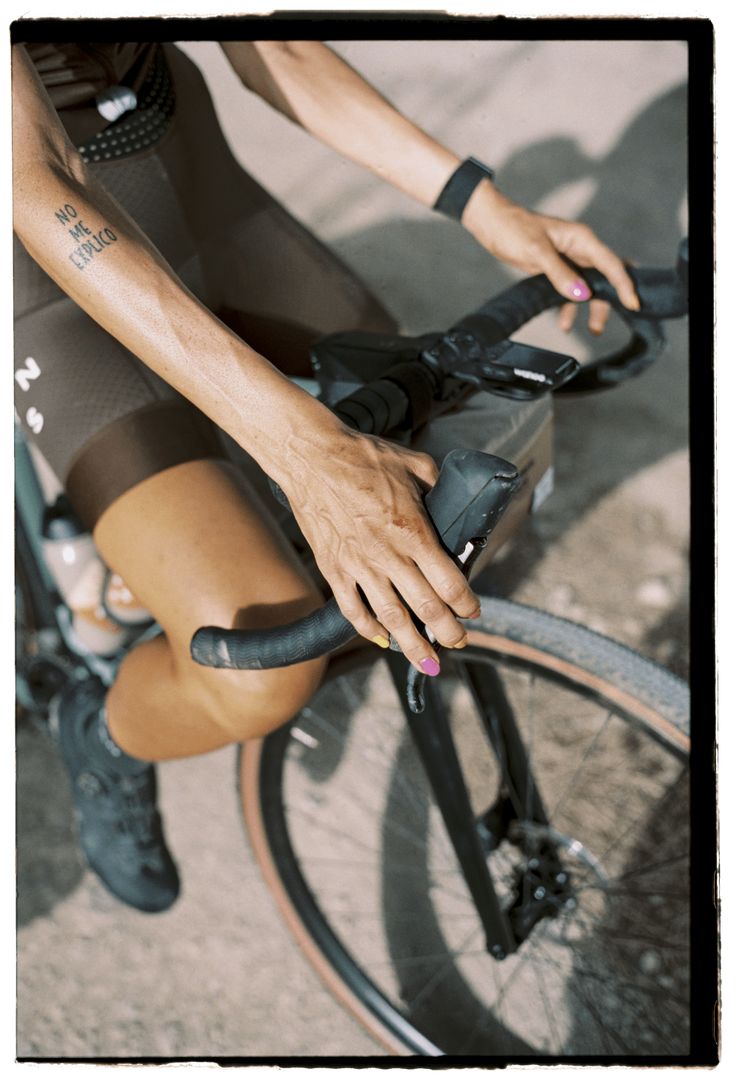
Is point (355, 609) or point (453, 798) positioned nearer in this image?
point (355, 609)

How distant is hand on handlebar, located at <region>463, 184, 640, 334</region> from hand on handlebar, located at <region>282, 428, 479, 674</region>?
1.12 feet

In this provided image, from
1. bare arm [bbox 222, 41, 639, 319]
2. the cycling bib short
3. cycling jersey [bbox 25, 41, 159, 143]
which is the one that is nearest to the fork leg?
the cycling bib short

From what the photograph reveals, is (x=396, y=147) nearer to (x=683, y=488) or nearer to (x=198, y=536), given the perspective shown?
(x=198, y=536)

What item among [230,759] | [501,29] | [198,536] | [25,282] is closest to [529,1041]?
[230,759]

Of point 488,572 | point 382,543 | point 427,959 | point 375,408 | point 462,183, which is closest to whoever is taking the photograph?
point 382,543

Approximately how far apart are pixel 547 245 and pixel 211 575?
0.46 metres

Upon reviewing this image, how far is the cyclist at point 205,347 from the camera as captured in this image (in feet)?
2.39

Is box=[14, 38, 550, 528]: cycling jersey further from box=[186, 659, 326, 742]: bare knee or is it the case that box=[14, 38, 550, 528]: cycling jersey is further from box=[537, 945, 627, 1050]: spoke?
box=[537, 945, 627, 1050]: spoke

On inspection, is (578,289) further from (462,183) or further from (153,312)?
(153,312)

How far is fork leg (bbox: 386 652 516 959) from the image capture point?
3.41ft

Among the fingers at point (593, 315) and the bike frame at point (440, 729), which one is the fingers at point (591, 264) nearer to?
the fingers at point (593, 315)

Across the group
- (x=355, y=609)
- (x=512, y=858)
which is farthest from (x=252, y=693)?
(x=512, y=858)

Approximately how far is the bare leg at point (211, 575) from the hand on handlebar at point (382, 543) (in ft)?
0.62

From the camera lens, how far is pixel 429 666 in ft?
2.46
